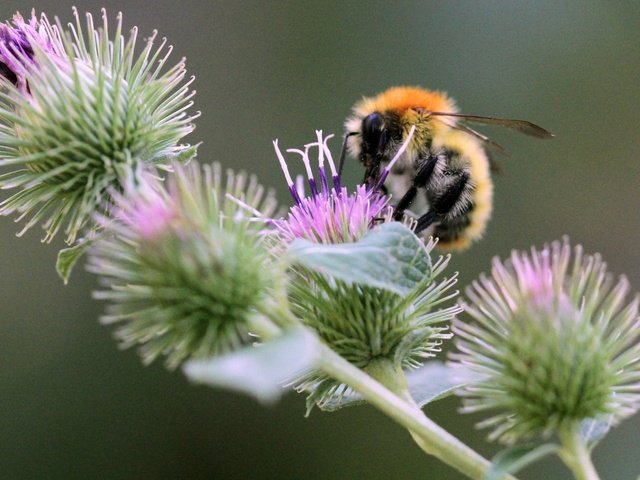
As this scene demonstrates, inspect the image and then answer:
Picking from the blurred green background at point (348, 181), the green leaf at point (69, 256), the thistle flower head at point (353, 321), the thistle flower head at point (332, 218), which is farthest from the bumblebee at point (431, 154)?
the blurred green background at point (348, 181)

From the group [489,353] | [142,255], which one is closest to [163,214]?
[142,255]

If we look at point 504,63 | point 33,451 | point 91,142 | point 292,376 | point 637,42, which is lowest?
point 33,451

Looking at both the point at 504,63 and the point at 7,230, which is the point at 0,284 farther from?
the point at 504,63

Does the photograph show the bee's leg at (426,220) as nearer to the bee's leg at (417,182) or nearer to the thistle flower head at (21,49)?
the bee's leg at (417,182)

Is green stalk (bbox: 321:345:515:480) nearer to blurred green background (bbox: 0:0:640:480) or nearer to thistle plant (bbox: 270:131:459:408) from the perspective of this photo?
thistle plant (bbox: 270:131:459:408)

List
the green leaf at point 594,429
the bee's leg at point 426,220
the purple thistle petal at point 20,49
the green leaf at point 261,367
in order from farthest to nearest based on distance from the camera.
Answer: the bee's leg at point 426,220, the purple thistle petal at point 20,49, the green leaf at point 594,429, the green leaf at point 261,367

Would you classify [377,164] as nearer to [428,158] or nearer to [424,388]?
[428,158]
